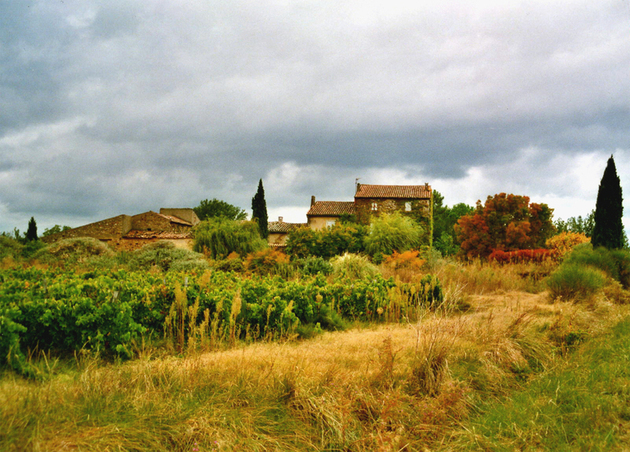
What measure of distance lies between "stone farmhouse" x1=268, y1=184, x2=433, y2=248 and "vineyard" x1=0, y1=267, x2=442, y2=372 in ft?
96.3

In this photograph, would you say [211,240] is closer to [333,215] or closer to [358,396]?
[358,396]

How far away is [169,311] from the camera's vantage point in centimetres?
578

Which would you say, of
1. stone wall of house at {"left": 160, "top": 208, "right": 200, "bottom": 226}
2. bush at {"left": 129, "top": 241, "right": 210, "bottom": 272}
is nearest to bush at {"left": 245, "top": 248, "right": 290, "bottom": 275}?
bush at {"left": 129, "top": 241, "right": 210, "bottom": 272}

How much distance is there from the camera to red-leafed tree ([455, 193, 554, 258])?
1262 inches

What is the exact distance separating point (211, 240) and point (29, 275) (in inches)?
389

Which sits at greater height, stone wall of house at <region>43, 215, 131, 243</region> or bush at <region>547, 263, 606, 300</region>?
stone wall of house at <region>43, 215, 131, 243</region>

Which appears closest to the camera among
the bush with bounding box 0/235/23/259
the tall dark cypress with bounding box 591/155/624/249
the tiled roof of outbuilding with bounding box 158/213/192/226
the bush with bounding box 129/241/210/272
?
the bush with bounding box 129/241/210/272

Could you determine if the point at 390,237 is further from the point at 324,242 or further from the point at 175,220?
the point at 175,220

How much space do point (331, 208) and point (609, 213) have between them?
99.9 ft

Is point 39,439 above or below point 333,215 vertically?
below

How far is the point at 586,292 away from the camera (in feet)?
30.9

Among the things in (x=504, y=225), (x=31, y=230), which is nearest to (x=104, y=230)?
(x=31, y=230)

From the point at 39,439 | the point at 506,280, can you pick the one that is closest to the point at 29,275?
the point at 39,439

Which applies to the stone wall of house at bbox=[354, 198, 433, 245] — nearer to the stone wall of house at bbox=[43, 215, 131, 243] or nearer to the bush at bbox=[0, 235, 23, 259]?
the stone wall of house at bbox=[43, 215, 131, 243]
